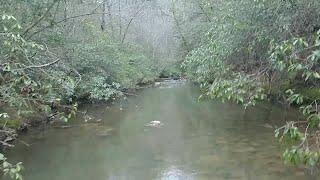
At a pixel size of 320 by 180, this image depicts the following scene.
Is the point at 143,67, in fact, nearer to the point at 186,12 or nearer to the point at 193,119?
the point at 186,12

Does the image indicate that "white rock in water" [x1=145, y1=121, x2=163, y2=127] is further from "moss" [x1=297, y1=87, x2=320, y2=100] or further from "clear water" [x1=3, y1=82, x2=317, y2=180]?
"moss" [x1=297, y1=87, x2=320, y2=100]

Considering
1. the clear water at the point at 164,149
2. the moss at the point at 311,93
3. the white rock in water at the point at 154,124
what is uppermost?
the moss at the point at 311,93

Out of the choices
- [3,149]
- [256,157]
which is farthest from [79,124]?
[256,157]

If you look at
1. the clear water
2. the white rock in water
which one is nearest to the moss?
the clear water

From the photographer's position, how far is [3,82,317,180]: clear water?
975 cm

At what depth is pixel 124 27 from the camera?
4012 centimetres

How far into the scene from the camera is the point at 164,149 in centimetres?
1206

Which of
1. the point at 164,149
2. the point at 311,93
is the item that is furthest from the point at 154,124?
the point at 311,93

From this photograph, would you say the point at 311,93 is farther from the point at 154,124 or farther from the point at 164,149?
the point at 164,149

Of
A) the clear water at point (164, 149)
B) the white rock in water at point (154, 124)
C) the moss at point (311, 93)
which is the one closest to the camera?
the clear water at point (164, 149)

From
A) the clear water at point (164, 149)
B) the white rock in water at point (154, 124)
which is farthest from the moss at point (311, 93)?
the white rock in water at point (154, 124)

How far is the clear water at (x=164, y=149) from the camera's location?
9.75 meters

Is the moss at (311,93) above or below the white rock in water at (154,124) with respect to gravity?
above

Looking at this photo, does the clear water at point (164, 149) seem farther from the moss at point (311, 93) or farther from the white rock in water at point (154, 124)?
the moss at point (311, 93)
